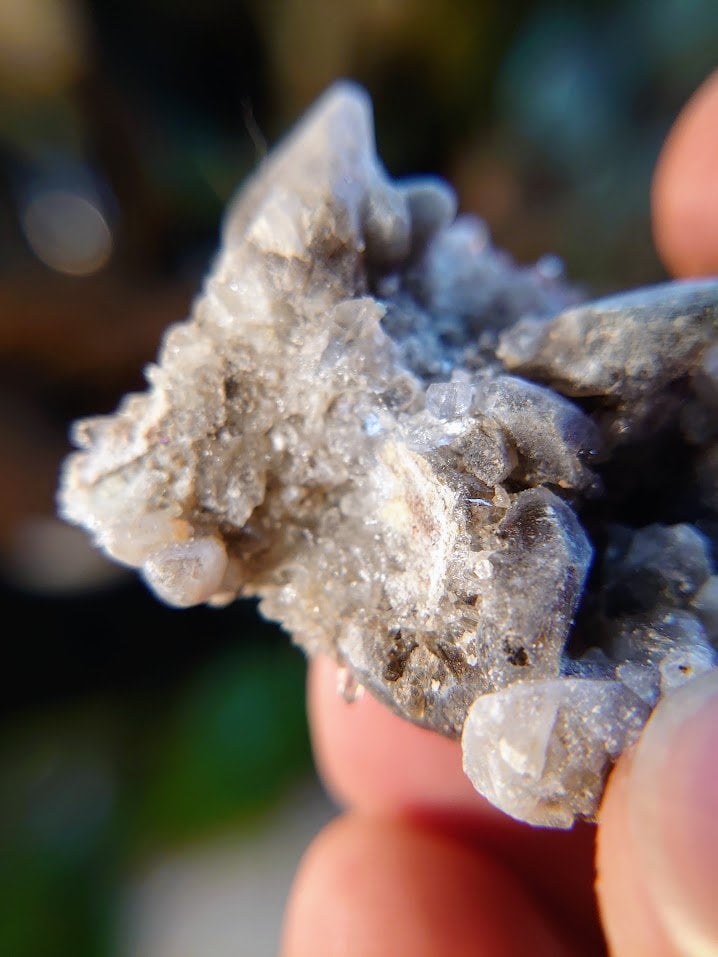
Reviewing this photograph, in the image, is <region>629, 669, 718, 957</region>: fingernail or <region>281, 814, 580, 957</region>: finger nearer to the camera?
<region>629, 669, 718, 957</region>: fingernail

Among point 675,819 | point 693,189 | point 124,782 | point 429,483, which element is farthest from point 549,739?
point 124,782

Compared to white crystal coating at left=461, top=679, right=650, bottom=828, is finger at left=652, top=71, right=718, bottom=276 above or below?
above

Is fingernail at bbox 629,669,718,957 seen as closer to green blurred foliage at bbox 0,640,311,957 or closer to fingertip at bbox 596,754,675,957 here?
fingertip at bbox 596,754,675,957

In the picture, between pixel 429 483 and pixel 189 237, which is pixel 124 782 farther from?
pixel 429 483

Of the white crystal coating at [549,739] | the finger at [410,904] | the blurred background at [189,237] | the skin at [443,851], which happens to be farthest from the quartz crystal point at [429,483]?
the blurred background at [189,237]

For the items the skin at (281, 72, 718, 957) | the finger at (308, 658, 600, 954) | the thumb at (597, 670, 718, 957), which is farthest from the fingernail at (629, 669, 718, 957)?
the finger at (308, 658, 600, 954)

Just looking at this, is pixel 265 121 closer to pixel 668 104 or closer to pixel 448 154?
pixel 448 154
